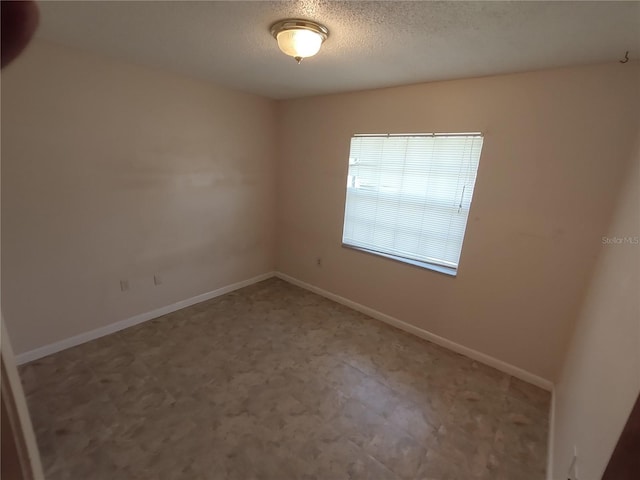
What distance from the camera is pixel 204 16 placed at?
1.58 meters

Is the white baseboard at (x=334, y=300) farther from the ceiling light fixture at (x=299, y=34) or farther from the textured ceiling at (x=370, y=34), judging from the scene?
the ceiling light fixture at (x=299, y=34)

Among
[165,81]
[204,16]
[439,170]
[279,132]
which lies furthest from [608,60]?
[165,81]

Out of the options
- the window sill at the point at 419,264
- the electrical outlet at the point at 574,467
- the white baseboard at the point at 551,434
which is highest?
the window sill at the point at 419,264

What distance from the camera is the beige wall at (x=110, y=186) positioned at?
6.97 ft

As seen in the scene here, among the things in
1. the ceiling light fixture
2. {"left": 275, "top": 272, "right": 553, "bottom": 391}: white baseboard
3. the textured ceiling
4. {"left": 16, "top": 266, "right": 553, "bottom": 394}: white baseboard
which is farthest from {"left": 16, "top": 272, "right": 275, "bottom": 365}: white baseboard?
the ceiling light fixture

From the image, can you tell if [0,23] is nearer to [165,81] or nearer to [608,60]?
[608,60]

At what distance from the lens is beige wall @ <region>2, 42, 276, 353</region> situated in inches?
83.7

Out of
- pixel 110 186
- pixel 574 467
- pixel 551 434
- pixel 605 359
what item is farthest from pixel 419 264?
pixel 110 186

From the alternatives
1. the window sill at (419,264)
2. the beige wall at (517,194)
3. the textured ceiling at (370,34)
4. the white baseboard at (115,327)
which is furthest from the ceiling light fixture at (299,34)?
the white baseboard at (115,327)

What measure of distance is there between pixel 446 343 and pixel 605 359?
154cm

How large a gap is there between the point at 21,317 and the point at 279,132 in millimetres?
2969

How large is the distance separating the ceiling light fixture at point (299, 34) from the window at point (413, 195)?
4.46 ft

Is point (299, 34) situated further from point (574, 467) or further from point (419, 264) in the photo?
point (574, 467)

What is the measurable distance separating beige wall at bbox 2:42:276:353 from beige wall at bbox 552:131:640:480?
10.5ft
